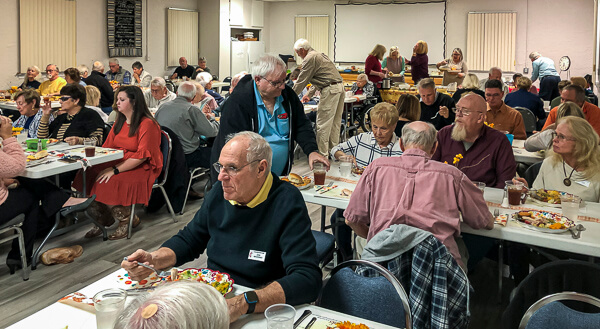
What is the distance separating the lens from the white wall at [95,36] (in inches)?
375

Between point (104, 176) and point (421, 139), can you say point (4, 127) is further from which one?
point (421, 139)

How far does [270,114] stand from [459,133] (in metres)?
1.24

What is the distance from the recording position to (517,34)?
13328 millimetres

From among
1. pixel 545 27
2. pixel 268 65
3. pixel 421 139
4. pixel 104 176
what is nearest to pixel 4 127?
pixel 104 176

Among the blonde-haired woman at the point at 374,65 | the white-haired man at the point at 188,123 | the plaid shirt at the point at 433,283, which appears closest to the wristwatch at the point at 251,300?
the plaid shirt at the point at 433,283

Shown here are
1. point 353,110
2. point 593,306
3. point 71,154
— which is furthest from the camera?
point 353,110

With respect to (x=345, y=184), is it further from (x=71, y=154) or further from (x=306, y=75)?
(x=306, y=75)

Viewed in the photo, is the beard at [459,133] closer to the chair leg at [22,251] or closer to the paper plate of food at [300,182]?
the paper plate of food at [300,182]

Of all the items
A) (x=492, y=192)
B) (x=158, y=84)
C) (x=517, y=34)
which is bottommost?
(x=492, y=192)

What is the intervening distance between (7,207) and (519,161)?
12.4 feet

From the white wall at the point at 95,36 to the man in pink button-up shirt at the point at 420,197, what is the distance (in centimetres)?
908

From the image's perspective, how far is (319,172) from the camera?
3.26 m

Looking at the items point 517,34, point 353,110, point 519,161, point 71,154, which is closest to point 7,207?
point 71,154

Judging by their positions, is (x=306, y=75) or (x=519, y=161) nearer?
(x=519, y=161)
